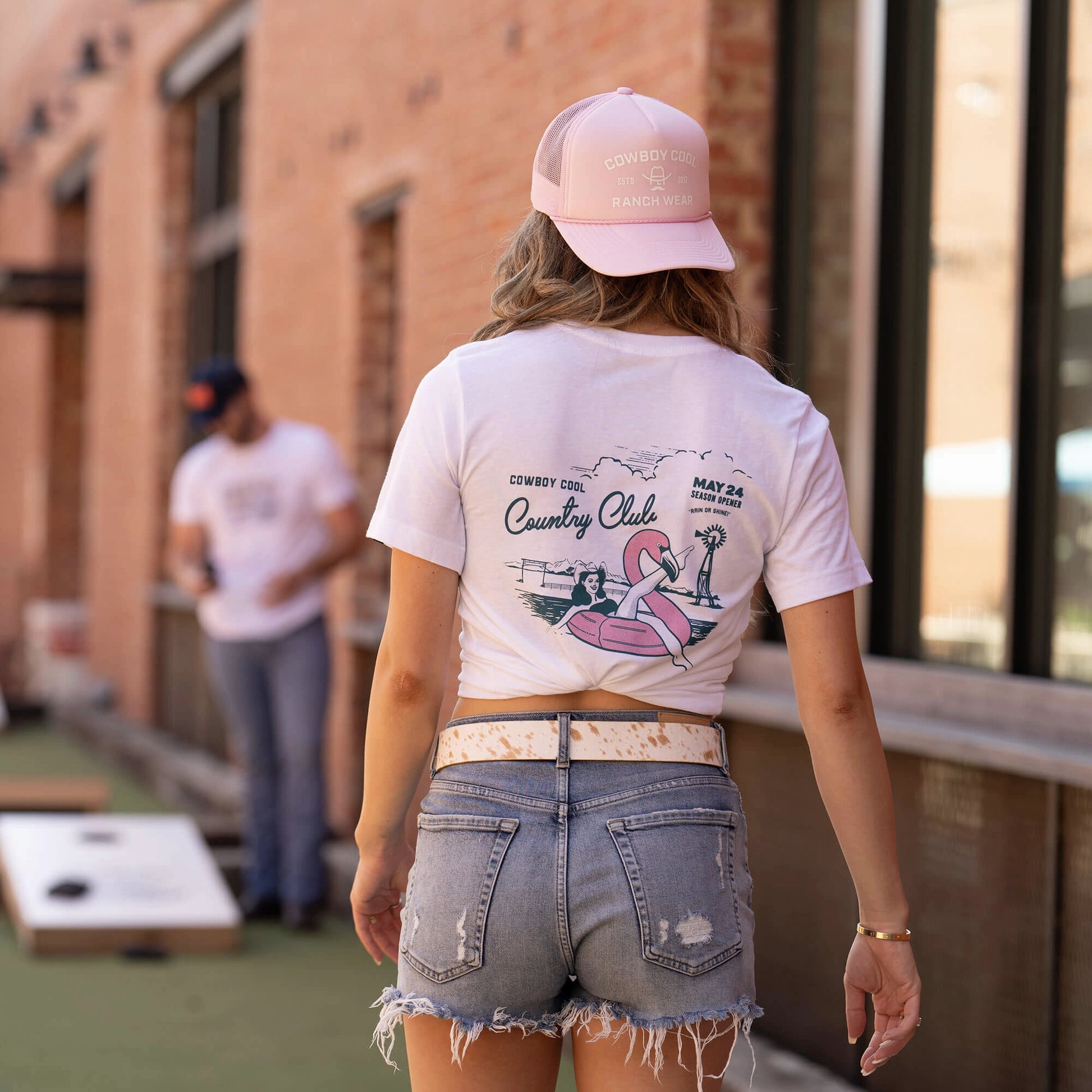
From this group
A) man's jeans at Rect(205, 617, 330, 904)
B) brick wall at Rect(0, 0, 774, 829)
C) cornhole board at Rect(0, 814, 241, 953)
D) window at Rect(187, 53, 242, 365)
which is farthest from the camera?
window at Rect(187, 53, 242, 365)

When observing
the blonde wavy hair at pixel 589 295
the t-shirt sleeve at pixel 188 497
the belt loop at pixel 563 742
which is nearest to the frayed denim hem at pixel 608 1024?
the belt loop at pixel 563 742

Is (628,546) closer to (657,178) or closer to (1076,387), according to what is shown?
(657,178)

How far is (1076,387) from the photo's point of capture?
3381 mm

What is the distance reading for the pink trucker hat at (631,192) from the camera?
1775mm

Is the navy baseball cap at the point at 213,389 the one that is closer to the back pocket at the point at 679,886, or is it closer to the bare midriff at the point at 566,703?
the bare midriff at the point at 566,703

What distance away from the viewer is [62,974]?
16.5 feet

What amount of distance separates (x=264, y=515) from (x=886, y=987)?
4.35 metres

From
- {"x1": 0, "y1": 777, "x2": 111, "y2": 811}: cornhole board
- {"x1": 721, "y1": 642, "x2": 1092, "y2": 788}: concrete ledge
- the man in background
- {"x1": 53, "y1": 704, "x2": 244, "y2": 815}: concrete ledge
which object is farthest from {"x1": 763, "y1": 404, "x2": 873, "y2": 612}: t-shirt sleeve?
{"x1": 53, "y1": 704, "x2": 244, "y2": 815}: concrete ledge

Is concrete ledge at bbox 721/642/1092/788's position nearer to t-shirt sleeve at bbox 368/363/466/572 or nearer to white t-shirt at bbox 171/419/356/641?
t-shirt sleeve at bbox 368/363/466/572

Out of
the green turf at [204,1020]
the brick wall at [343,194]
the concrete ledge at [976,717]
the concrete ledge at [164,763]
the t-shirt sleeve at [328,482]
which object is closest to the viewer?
the concrete ledge at [976,717]

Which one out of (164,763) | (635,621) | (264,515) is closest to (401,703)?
(635,621)

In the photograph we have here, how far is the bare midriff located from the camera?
1.76 meters

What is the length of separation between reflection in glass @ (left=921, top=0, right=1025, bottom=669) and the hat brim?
198 centimetres

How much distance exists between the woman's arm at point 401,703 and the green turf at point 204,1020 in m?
2.50
